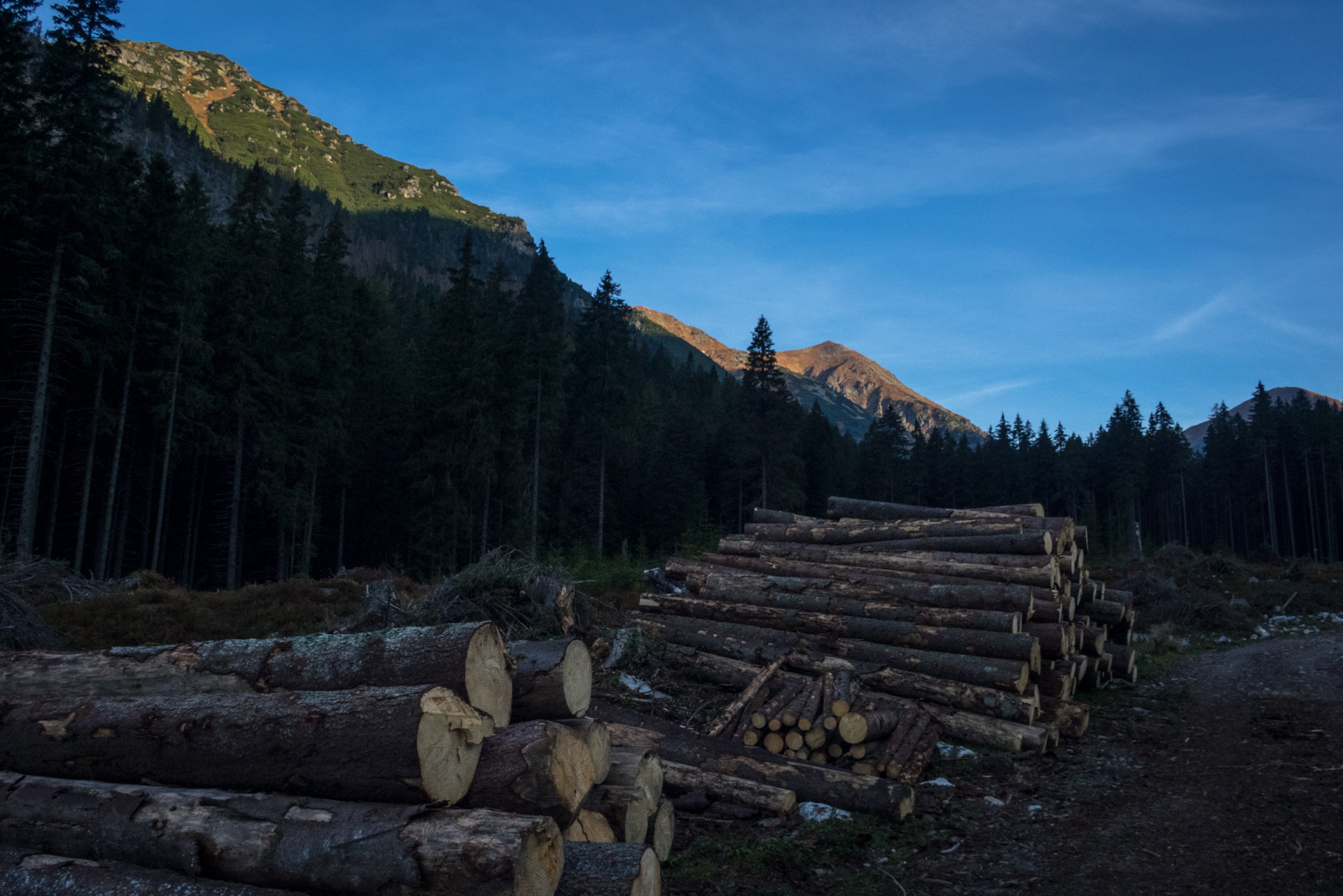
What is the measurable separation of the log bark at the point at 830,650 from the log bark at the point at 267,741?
5.96 meters

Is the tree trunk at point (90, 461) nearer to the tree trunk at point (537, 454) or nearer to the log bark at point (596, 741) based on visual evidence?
the tree trunk at point (537, 454)

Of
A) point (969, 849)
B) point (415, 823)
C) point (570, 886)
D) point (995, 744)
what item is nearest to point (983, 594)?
point (995, 744)

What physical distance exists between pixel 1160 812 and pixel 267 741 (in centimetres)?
715

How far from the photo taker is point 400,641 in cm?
420

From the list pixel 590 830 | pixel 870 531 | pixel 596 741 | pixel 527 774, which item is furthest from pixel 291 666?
pixel 870 531

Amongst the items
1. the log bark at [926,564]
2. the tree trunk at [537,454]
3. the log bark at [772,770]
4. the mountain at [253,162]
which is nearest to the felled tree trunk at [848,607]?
the log bark at [926,564]

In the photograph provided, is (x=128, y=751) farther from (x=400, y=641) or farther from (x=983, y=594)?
(x=983, y=594)

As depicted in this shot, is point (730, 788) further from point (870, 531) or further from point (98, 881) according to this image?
point (870, 531)

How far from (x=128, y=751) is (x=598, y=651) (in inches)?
239

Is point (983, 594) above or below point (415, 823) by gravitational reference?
above

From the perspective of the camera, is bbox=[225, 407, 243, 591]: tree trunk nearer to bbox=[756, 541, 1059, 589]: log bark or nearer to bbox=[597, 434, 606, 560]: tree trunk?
bbox=[597, 434, 606, 560]: tree trunk

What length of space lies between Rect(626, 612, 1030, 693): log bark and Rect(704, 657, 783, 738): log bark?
1.31 feet

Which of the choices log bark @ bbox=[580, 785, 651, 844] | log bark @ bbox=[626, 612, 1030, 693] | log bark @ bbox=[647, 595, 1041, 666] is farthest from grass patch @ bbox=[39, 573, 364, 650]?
log bark @ bbox=[580, 785, 651, 844]

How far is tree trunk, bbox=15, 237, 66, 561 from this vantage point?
19.3 m
